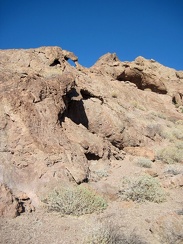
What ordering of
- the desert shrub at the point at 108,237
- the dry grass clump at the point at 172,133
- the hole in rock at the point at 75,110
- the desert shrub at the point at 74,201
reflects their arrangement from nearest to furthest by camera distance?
the desert shrub at the point at 108,237 → the desert shrub at the point at 74,201 → the hole in rock at the point at 75,110 → the dry grass clump at the point at 172,133

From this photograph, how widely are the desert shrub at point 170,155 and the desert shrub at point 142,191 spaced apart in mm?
3713

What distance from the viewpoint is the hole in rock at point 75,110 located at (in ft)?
35.6

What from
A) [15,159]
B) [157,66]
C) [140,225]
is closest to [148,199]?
[140,225]

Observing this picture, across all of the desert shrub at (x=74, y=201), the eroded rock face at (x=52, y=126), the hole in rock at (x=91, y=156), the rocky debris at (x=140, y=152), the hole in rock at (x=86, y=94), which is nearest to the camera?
the desert shrub at (x=74, y=201)

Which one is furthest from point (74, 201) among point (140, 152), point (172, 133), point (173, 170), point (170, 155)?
point (172, 133)

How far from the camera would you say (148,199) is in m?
7.08

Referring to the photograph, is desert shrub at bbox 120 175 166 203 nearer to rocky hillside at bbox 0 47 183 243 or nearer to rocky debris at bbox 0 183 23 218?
Result: rocky hillside at bbox 0 47 183 243

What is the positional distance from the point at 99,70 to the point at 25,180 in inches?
564

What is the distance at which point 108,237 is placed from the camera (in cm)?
459

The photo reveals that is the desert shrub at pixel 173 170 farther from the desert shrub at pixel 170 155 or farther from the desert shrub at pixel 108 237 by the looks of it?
the desert shrub at pixel 108 237

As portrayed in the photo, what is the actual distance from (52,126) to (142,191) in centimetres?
340

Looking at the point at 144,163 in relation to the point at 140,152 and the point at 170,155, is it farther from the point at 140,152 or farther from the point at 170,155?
the point at 170,155

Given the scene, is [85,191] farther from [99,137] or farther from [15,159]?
[99,137]

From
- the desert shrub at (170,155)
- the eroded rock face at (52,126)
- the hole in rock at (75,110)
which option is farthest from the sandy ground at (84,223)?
the hole in rock at (75,110)
